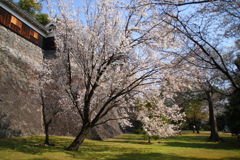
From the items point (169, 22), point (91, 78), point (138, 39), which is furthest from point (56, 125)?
point (169, 22)

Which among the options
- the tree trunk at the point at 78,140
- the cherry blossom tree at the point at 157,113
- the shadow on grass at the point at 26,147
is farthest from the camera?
the cherry blossom tree at the point at 157,113

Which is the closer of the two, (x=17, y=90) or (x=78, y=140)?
(x=78, y=140)

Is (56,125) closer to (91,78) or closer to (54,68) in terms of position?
(54,68)

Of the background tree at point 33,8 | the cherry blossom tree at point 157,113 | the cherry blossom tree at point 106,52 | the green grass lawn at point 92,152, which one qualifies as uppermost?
the background tree at point 33,8

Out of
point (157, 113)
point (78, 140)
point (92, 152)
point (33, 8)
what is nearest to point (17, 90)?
point (78, 140)

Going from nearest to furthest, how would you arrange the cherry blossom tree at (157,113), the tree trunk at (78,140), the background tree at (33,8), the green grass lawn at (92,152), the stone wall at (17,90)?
1. the green grass lawn at (92,152)
2. the tree trunk at (78,140)
3. the cherry blossom tree at (157,113)
4. the stone wall at (17,90)
5. the background tree at (33,8)

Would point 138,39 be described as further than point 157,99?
No

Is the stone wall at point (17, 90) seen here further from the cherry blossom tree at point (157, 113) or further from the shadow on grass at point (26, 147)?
the cherry blossom tree at point (157, 113)

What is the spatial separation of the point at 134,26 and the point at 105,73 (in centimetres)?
270

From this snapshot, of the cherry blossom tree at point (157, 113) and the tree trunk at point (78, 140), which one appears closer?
the tree trunk at point (78, 140)

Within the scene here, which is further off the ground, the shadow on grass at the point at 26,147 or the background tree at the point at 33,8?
the background tree at the point at 33,8

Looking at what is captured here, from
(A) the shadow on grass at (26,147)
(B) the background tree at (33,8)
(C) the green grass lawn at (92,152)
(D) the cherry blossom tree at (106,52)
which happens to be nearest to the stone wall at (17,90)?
(C) the green grass lawn at (92,152)

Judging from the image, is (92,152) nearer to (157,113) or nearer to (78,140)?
(78,140)

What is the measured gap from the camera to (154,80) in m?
9.04
